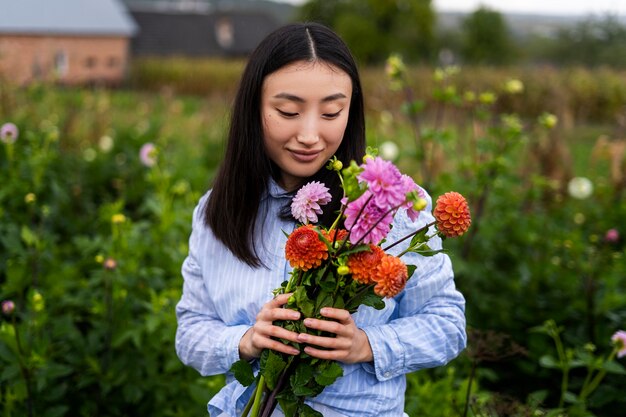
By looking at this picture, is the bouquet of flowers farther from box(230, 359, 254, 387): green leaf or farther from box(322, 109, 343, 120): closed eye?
box(322, 109, 343, 120): closed eye

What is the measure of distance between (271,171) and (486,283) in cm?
181

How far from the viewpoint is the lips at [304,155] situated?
51.3 inches

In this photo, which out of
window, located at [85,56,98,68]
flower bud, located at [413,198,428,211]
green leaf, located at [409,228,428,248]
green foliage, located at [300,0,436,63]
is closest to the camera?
flower bud, located at [413,198,428,211]

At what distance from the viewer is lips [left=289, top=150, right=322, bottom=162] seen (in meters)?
1.30

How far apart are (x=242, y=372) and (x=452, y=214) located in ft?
1.50

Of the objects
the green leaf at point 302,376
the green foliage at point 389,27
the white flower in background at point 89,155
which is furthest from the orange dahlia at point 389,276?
the green foliage at point 389,27

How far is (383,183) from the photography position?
952 mm

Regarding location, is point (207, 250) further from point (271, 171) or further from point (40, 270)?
point (40, 270)

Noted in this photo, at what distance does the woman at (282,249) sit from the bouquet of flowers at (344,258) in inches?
2.2

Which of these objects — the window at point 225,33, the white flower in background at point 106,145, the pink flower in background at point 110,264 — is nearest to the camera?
the pink flower in background at point 110,264

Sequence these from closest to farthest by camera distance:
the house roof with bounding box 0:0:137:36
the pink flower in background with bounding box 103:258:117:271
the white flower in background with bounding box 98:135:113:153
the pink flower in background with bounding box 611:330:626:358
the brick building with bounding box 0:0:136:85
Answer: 1. the pink flower in background with bounding box 611:330:626:358
2. the pink flower in background with bounding box 103:258:117:271
3. the white flower in background with bounding box 98:135:113:153
4. the brick building with bounding box 0:0:136:85
5. the house roof with bounding box 0:0:137:36

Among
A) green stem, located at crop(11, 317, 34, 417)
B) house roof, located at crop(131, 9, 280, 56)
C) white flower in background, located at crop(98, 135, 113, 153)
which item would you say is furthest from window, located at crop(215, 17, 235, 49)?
green stem, located at crop(11, 317, 34, 417)

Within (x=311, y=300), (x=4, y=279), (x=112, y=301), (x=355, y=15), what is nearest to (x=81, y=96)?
(x=4, y=279)

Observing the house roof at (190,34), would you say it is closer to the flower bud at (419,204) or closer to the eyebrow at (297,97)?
the eyebrow at (297,97)
